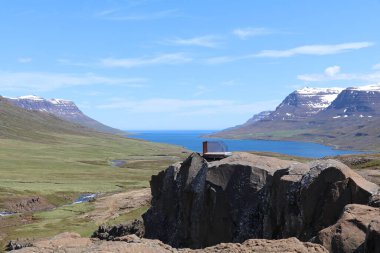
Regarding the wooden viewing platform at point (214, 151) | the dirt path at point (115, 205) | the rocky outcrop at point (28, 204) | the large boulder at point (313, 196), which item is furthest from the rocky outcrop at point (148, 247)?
the rocky outcrop at point (28, 204)

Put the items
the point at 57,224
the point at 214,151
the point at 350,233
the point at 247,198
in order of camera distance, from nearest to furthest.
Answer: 1. the point at 350,233
2. the point at 247,198
3. the point at 214,151
4. the point at 57,224

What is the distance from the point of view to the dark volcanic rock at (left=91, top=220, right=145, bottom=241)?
54.7 metres

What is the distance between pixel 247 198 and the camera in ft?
128

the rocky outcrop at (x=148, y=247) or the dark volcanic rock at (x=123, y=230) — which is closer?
the rocky outcrop at (x=148, y=247)

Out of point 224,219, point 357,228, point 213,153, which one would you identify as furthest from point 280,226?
point 213,153

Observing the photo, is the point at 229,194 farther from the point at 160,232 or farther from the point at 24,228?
the point at 24,228

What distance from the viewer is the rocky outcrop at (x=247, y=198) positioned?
105 ft

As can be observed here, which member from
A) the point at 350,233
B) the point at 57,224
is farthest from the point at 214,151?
the point at 57,224

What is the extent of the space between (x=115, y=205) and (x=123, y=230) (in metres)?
53.3

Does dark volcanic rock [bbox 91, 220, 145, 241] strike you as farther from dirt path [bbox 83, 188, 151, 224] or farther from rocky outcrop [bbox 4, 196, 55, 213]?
rocky outcrop [bbox 4, 196, 55, 213]

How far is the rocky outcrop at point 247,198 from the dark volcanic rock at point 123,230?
4.50m

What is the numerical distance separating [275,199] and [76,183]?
464 feet

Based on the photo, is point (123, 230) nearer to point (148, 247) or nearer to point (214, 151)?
point (214, 151)

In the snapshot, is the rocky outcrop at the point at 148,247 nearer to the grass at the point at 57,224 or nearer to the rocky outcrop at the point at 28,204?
the grass at the point at 57,224
